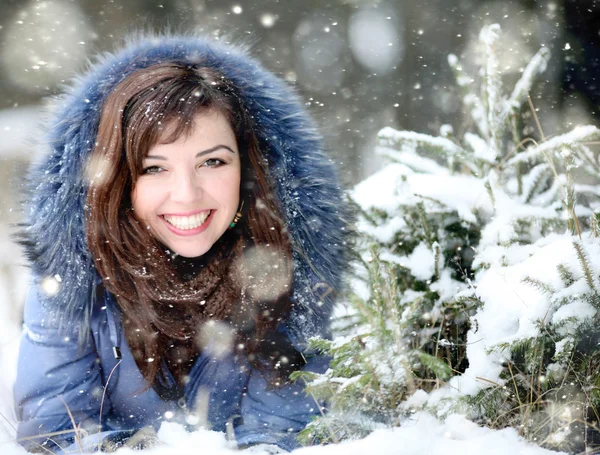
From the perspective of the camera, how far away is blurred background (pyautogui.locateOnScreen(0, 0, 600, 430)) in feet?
20.4

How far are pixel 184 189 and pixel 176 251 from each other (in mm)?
317

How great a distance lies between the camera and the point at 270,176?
2295 millimetres

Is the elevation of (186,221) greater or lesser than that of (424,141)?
lesser

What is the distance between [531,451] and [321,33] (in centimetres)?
750

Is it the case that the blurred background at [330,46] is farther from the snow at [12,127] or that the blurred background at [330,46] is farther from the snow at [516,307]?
the snow at [516,307]

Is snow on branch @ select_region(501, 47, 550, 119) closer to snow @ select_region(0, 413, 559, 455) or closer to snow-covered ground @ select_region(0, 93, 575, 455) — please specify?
snow-covered ground @ select_region(0, 93, 575, 455)

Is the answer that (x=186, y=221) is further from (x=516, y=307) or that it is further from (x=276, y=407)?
(x=516, y=307)

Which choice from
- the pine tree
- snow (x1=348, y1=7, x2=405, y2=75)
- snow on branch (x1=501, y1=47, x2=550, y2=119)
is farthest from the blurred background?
the pine tree

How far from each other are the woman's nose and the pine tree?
28.0 inches

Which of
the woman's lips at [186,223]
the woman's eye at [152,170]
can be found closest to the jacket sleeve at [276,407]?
the woman's lips at [186,223]

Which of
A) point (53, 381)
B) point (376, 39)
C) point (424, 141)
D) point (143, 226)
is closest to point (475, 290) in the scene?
point (424, 141)

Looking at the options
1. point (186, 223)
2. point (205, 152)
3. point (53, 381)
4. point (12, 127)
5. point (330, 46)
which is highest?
point (330, 46)

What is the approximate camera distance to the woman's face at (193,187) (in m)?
2.06

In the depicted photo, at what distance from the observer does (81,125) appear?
6.80ft
